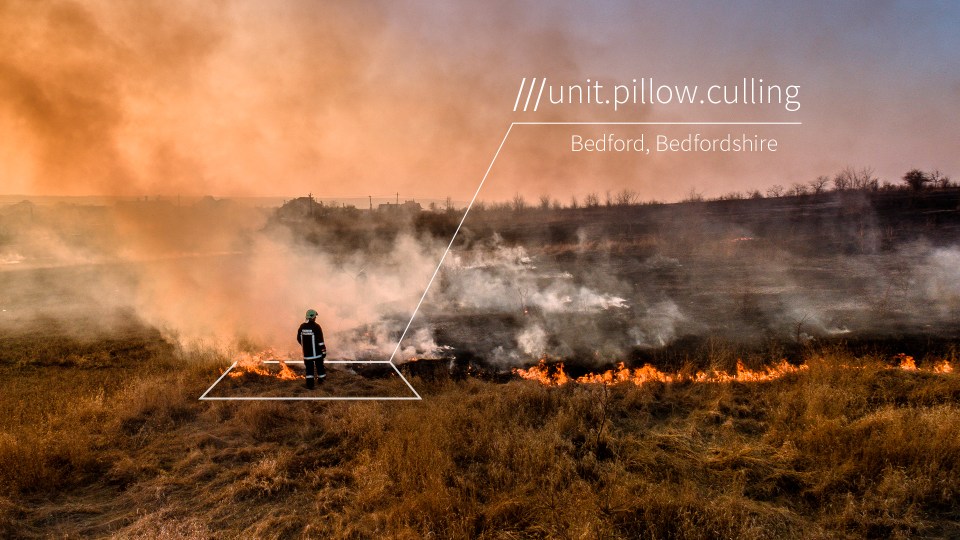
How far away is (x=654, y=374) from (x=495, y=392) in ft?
12.4

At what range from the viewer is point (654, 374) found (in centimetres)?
1017

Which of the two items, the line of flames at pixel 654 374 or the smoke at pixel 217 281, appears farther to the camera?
the smoke at pixel 217 281

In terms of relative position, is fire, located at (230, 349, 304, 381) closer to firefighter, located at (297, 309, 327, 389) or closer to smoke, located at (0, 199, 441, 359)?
smoke, located at (0, 199, 441, 359)

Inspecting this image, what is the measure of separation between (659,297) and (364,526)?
14.5 metres

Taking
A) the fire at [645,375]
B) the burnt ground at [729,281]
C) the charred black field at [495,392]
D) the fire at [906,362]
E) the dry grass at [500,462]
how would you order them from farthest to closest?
the burnt ground at [729,281], the fire at [906,362], the fire at [645,375], the charred black field at [495,392], the dry grass at [500,462]

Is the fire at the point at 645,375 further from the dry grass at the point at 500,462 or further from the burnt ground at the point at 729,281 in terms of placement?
the burnt ground at the point at 729,281

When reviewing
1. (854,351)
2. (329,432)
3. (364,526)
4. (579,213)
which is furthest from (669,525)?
(579,213)

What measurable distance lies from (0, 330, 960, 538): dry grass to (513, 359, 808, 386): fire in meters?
0.57

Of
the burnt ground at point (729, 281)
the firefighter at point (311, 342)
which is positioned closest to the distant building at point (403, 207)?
the burnt ground at point (729, 281)

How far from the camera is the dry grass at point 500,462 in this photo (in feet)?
17.6

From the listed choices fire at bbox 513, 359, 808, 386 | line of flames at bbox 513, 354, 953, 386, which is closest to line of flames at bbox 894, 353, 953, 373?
line of flames at bbox 513, 354, 953, 386

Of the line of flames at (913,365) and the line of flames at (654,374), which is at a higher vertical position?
the line of flames at (654,374)

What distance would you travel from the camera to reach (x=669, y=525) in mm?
5211

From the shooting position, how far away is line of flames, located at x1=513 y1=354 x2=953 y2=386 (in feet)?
32.5
